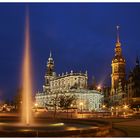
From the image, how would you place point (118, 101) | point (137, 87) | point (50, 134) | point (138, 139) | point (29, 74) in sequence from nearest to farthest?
point (50, 134)
point (138, 139)
point (29, 74)
point (137, 87)
point (118, 101)

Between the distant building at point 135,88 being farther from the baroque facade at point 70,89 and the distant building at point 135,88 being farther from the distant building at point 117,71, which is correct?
the baroque facade at point 70,89

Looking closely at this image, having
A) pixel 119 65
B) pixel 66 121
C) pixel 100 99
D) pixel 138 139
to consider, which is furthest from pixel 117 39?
pixel 138 139

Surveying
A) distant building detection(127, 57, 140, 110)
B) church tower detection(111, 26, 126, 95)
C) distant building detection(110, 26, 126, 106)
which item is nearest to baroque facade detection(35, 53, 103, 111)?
distant building detection(110, 26, 126, 106)

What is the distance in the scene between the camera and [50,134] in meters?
13.0

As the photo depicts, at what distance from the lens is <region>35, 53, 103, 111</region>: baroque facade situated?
388 ft

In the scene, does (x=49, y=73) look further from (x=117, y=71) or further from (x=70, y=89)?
(x=117, y=71)

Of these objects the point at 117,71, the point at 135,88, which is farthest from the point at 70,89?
the point at 135,88

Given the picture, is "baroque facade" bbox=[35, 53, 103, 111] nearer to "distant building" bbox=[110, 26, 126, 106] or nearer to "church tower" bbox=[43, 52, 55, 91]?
"church tower" bbox=[43, 52, 55, 91]

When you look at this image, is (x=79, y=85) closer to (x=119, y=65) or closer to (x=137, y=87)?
(x=119, y=65)

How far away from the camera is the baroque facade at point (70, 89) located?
388 ft

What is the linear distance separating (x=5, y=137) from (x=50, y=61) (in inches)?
5425

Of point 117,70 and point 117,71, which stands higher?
point 117,70

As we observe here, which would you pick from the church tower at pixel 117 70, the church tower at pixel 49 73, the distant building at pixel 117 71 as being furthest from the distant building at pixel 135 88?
the church tower at pixel 49 73

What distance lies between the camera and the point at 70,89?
12094 cm
